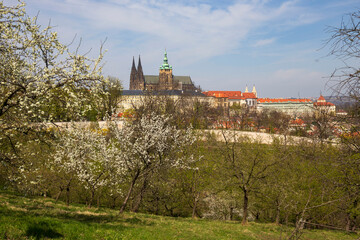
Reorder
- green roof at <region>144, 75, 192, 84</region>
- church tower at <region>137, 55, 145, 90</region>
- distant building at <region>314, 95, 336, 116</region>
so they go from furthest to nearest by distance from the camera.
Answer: green roof at <region>144, 75, 192, 84</region>
church tower at <region>137, 55, 145, 90</region>
distant building at <region>314, 95, 336, 116</region>

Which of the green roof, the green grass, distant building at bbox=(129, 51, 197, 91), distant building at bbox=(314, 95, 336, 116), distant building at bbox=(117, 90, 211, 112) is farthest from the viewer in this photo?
the green roof

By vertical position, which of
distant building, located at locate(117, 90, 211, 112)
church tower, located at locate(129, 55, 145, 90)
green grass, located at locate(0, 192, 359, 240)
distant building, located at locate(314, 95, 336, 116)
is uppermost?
church tower, located at locate(129, 55, 145, 90)

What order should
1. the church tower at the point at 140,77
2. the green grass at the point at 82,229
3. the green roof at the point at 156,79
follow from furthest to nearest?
the green roof at the point at 156,79 → the church tower at the point at 140,77 → the green grass at the point at 82,229

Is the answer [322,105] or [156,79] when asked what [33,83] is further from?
[156,79]

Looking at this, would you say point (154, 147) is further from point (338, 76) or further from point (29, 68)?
point (338, 76)

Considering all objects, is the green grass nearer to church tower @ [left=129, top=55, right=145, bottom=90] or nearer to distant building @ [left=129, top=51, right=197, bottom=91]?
distant building @ [left=129, top=51, right=197, bottom=91]

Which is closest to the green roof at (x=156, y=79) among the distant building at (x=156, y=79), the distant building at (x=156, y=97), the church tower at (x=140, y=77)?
the distant building at (x=156, y=79)

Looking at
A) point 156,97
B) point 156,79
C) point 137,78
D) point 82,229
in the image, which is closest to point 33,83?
point 82,229

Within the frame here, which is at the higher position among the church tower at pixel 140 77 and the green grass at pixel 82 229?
the church tower at pixel 140 77

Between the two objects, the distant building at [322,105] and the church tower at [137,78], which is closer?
the distant building at [322,105]

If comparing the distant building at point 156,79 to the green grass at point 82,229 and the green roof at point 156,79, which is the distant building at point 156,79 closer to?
the green roof at point 156,79

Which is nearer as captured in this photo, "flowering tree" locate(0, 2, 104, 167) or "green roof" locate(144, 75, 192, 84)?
"flowering tree" locate(0, 2, 104, 167)

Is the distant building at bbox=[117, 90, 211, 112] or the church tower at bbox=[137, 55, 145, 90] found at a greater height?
the church tower at bbox=[137, 55, 145, 90]

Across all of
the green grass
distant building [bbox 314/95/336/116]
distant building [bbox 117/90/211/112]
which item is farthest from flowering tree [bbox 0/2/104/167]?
distant building [bbox 117/90/211/112]
